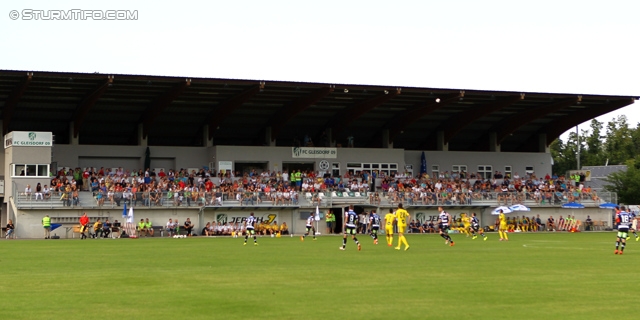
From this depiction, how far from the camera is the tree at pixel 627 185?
8750 centimetres

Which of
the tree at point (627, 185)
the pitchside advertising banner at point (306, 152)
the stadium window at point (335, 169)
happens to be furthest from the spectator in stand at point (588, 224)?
the tree at point (627, 185)

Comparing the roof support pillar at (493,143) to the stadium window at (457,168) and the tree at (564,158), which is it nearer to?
the stadium window at (457,168)

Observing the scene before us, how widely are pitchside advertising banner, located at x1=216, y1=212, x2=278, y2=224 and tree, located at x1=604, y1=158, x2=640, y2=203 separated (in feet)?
141

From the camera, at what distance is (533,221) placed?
6494cm

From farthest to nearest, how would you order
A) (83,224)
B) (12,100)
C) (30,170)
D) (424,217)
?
1. (424,217)
2. (12,100)
3. (30,170)
4. (83,224)

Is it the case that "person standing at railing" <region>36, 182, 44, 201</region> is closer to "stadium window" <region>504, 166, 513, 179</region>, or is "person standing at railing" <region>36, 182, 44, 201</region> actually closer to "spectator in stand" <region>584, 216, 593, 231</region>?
"stadium window" <region>504, 166, 513, 179</region>

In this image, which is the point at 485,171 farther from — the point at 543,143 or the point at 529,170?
the point at 543,143

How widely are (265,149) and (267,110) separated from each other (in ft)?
9.50

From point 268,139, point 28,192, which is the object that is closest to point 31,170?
point 28,192

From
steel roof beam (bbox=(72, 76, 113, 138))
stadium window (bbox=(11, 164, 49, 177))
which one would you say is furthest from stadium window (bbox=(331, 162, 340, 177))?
stadium window (bbox=(11, 164, 49, 177))

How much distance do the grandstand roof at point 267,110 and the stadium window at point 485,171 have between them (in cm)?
273

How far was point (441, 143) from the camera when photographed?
7288cm

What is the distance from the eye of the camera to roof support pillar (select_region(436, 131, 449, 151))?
72438 mm

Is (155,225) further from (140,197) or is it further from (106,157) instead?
(106,157)
